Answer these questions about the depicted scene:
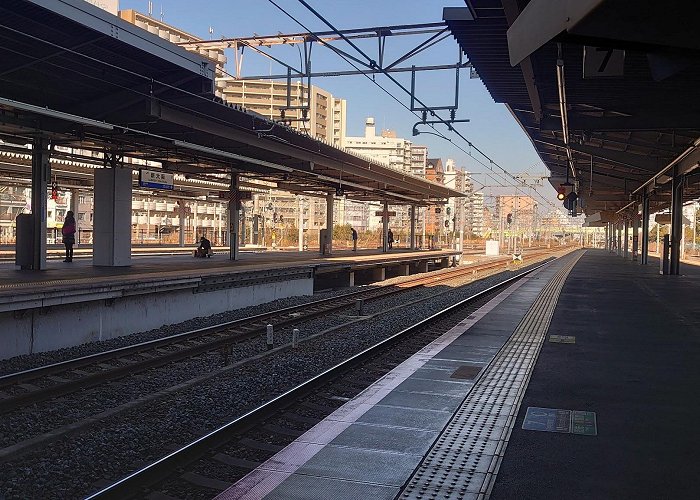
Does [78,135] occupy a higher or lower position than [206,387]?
higher

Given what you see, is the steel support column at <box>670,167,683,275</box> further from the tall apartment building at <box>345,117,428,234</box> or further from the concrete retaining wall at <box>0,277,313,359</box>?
the tall apartment building at <box>345,117,428,234</box>

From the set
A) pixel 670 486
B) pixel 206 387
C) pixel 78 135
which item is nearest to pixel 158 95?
pixel 78 135

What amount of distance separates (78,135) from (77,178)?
45.7 ft

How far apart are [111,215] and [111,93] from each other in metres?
3.94

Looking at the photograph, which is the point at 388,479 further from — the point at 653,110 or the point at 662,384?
the point at 653,110

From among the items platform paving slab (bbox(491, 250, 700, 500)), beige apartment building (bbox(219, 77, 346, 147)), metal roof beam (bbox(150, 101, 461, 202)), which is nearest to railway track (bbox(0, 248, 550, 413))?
platform paving slab (bbox(491, 250, 700, 500))

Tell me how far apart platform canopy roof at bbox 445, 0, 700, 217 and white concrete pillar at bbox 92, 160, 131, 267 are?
10.6 meters

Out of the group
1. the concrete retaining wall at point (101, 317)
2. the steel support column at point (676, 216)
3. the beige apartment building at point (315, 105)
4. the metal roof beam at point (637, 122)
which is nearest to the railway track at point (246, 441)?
the concrete retaining wall at point (101, 317)

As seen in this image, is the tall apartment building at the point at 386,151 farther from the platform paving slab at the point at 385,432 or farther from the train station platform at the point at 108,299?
the platform paving slab at the point at 385,432

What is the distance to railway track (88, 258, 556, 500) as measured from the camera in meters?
5.23

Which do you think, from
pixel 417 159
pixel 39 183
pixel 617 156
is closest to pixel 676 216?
pixel 617 156

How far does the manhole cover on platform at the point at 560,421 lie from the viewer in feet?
20.7

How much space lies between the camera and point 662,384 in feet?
27.4

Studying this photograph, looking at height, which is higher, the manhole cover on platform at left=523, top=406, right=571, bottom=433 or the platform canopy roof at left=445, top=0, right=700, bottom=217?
the platform canopy roof at left=445, top=0, right=700, bottom=217
